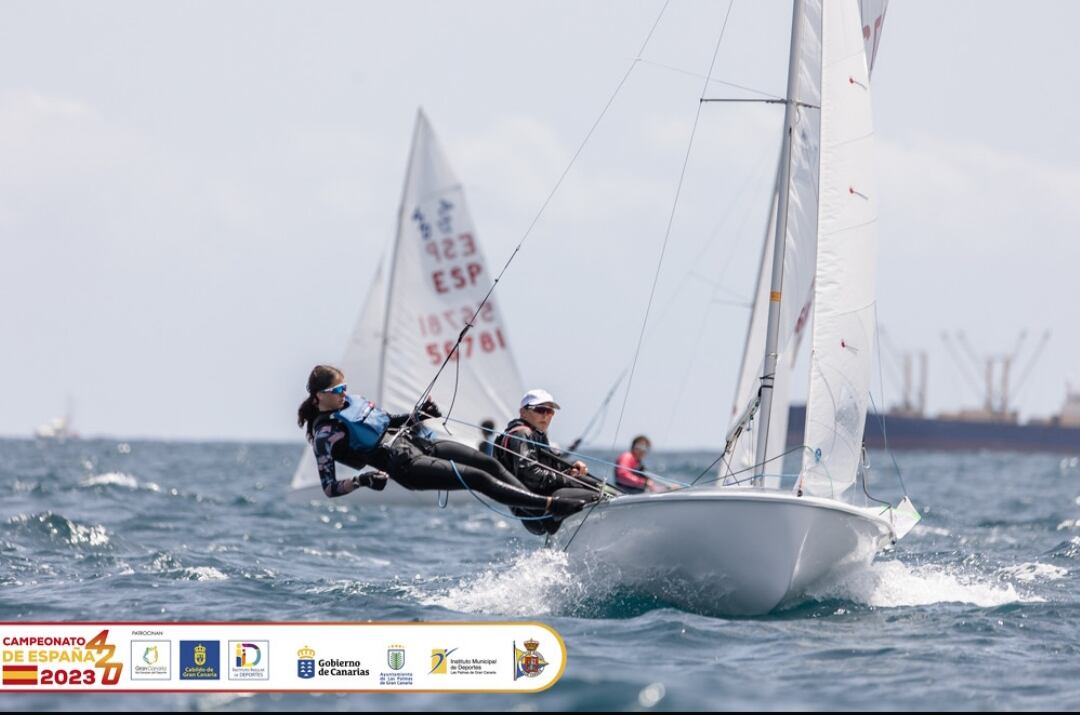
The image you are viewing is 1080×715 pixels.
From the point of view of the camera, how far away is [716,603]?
8.05 m

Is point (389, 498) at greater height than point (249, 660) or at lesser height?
lesser

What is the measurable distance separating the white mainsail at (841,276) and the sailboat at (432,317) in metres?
13.1

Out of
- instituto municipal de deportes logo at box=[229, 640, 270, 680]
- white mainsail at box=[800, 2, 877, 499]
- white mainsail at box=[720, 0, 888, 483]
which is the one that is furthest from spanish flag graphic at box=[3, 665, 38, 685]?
white mainsail at box=[800, 2, 877, 499]

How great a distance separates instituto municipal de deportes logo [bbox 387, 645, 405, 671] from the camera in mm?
A: 5688

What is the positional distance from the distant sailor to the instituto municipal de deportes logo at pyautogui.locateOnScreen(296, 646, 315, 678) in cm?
323

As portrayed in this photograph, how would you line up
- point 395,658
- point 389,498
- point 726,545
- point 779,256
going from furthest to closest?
point 389,498
point 779,256
point 726,545
point 395,658

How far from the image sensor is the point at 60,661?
5812 mm

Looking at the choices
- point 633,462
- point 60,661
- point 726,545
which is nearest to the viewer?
point 60,661

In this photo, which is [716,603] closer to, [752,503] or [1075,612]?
[752,503]

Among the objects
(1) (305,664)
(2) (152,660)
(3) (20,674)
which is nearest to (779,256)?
(1) (305,664)

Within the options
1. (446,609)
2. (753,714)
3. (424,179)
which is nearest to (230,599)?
(446,609)

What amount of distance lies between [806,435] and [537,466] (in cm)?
169

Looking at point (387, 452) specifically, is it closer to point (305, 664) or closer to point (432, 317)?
point (305, 664)

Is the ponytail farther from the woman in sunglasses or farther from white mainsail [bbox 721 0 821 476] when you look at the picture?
white mainsail [bbox 721 0 821 476]
